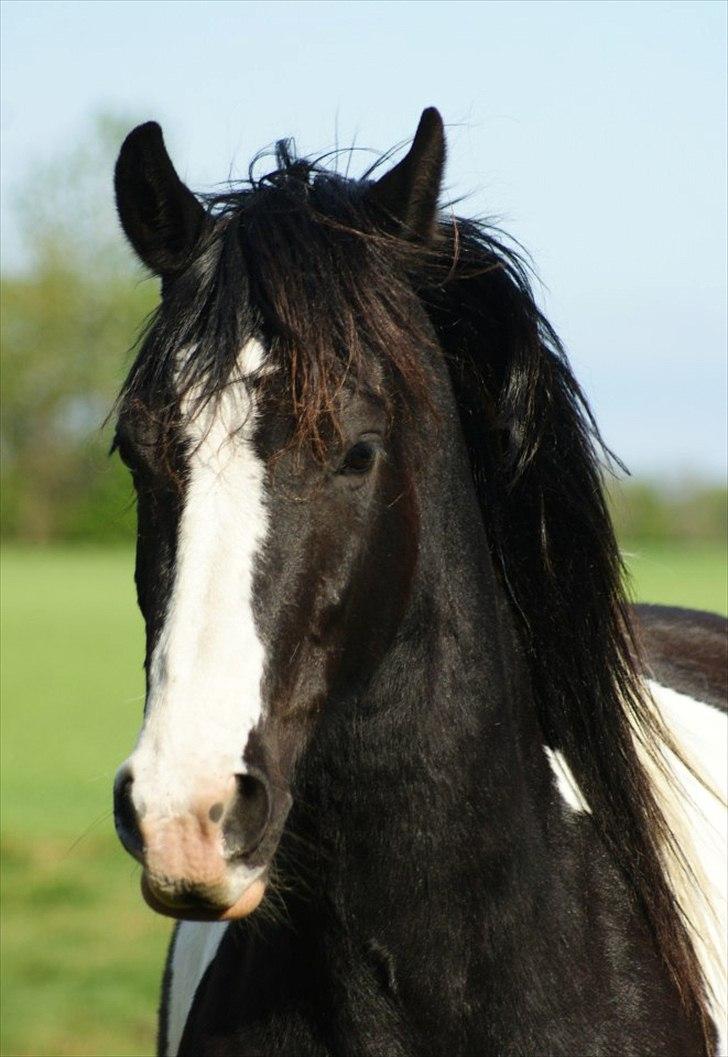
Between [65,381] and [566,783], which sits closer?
[566,783]

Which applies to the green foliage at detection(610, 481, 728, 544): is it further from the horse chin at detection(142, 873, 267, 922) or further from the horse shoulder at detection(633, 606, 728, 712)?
the horse chin at detection(142, 873, 267, 922)

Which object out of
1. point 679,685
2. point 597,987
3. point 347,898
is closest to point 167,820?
point 347,898

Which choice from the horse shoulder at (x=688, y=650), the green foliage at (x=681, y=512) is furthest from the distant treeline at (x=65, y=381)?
the horse shoulder at (x=688, y=650)

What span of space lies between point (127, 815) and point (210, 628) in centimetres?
28

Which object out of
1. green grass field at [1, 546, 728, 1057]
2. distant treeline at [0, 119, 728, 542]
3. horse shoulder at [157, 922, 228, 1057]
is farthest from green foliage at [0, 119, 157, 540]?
horse shoulder at [157, 922, 228, 1057]

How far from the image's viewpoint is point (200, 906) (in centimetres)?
200

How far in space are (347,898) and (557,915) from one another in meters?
0.39

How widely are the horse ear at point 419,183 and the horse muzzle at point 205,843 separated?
1070 mm

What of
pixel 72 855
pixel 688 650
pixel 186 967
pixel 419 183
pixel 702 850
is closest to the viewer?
pixel 419 183

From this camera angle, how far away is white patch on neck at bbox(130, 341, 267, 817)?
196 centimetres

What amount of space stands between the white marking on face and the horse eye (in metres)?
1.02

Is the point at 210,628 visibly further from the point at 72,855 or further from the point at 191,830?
the point at 72,855

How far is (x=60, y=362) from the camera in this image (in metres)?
50.9

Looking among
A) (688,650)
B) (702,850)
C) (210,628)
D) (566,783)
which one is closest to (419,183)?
(210,628)
